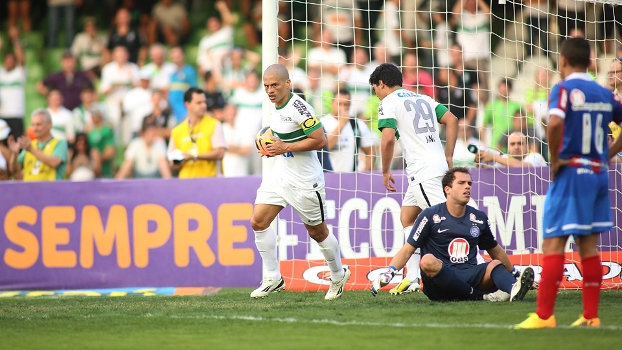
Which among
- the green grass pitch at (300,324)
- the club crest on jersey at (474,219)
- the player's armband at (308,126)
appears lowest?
the green grass pitch at (300,324)

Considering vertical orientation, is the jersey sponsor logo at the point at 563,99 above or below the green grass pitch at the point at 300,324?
above

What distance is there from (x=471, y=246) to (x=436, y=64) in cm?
727

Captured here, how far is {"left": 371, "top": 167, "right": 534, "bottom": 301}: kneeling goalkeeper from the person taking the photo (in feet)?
24.4

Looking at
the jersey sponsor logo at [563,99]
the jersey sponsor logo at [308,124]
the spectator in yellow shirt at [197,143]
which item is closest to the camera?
the jersey sponsor logo at [563,99]

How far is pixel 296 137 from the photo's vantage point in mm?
8219

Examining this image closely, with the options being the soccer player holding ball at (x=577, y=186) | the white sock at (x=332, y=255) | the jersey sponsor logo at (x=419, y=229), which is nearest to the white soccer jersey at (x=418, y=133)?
the jersey sponsor logo at (x=419, y=229)

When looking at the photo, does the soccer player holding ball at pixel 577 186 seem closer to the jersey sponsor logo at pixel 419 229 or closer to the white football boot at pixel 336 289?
the jersey sponsor logo at pixel 419 229

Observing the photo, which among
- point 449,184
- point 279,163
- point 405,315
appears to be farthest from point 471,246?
point 279,163

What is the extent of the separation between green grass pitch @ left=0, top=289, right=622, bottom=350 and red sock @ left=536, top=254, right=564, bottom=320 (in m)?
0.16

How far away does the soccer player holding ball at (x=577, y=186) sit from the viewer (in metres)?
5.77

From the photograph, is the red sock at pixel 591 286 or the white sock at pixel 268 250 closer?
the red sock at pixel 591 286

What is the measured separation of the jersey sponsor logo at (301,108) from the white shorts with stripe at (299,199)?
0.70 m

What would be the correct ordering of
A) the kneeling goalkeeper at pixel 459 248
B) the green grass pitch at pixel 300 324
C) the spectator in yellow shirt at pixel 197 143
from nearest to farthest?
the green grass pitch at pixel 300 324 → the kneeling goalkeeper at pixel 459 248 → the spectator in yellow shirt at pixel 197 143

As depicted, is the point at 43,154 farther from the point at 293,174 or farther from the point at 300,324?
the point at 300,324
